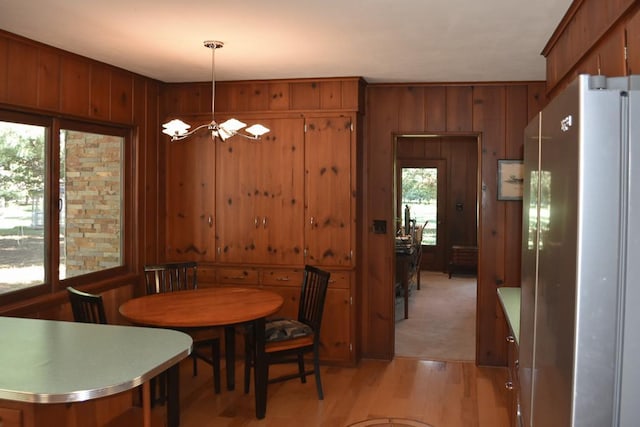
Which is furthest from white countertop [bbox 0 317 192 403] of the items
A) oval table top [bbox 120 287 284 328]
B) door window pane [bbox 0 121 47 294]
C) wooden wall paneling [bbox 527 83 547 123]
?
wooden wall paneling [bbox 527 83 547 123]

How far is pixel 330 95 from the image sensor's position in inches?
194

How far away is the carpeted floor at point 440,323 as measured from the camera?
5488 mm

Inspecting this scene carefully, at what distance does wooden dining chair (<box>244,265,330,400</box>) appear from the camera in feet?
13.2

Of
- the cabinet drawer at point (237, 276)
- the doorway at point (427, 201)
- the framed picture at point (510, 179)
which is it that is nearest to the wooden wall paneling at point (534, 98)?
the framed picture at point (510, 179)

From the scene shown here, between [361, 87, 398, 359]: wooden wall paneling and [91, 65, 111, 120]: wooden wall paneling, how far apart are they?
2.16 meters

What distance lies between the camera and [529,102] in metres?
4.96

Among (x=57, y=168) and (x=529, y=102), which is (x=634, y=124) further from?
(x=529, y=102)

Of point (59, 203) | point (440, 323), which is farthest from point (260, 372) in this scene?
point (440, 323)

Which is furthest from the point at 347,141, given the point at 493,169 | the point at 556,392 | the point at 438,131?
the point at 556,392

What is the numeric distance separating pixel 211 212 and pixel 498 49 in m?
2.78

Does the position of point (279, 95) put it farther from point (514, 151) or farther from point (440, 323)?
point (440, 323)

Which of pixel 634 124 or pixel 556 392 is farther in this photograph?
pixel 556 392

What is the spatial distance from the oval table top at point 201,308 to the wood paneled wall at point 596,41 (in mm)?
2285

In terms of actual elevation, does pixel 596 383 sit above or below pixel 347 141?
below
